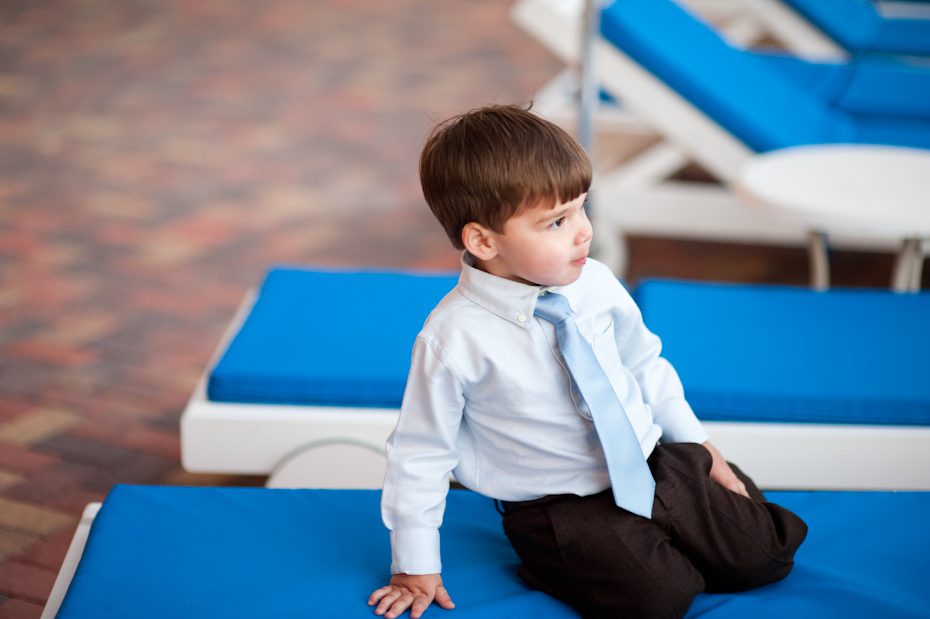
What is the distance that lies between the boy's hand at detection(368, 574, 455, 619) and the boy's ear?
465mm

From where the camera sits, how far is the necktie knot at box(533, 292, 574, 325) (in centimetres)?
154

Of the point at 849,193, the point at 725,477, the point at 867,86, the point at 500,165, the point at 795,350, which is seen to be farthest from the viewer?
Result: the point at 867,86

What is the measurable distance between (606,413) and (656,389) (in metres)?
0.24

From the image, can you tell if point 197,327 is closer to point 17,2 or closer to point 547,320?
point 547,320

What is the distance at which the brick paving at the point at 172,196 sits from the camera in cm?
274

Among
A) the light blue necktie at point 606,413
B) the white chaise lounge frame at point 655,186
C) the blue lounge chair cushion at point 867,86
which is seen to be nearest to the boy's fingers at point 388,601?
the light blue necktie at point 606,413

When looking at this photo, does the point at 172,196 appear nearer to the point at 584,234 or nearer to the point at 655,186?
the point at 655,186

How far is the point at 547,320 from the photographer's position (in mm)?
1552

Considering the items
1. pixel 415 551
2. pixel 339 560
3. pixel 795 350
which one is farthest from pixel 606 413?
pixel 795 350

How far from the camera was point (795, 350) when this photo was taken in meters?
2.33

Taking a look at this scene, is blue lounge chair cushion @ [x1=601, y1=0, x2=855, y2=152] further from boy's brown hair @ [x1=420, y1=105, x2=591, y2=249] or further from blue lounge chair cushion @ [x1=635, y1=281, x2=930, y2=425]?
boy's brown hair @ [x1=420, y1=105, x2=591, y2=249]

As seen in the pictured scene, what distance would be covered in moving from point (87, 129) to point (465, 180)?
4.21m

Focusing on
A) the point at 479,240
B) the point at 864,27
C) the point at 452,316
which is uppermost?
the point at 479,240

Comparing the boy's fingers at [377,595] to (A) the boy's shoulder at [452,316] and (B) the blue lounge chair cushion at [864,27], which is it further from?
(B) the blue lounge chair cushion at [864,27]
